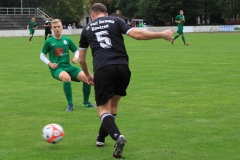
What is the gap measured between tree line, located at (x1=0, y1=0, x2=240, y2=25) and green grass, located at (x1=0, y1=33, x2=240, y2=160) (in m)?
66.4

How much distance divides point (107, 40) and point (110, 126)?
1.11m

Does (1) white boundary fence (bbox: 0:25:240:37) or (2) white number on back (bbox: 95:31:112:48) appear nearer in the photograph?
(2) white number on back (bbox: 95:31:112:48)

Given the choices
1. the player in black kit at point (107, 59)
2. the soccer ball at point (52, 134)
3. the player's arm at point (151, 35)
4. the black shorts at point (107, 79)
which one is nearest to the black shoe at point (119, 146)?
the player in black kit at point (107, 59)

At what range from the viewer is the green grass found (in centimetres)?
703

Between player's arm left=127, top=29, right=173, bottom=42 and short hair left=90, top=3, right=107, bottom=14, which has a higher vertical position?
short hair left=90, top=3, right=107, bottom=14

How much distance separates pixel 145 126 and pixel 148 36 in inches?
101

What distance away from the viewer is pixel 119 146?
636cm

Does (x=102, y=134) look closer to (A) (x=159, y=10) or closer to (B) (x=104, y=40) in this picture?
(B) (x=104, y=40)

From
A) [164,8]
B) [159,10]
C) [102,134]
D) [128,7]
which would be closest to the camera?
[102,134]

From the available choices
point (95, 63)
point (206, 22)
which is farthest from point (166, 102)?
point (206, 22)

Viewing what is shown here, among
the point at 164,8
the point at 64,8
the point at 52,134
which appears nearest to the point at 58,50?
the point at 52,134

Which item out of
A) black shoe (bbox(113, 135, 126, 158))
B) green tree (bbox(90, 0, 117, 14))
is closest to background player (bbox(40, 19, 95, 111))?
black shoe (bbox(113, 135, 126, 158))

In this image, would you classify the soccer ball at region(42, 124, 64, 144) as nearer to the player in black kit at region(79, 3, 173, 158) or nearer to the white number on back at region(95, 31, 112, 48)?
the player in black kit at region(79, 3, 173, 158)

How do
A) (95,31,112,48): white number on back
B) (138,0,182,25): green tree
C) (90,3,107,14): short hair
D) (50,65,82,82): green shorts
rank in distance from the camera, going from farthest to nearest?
1. (138,0,182,25): green tree
2. (50,65,82,82): green shorts
3. (90,3,107,14): short hair
4. (95,31,112,48): white number on back
